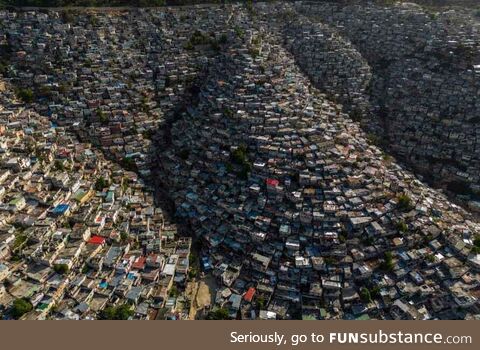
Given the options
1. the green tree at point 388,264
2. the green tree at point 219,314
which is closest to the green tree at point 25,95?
the green tree at point 219,314

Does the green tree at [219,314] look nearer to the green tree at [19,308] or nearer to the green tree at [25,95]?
the green tree at [19,308]

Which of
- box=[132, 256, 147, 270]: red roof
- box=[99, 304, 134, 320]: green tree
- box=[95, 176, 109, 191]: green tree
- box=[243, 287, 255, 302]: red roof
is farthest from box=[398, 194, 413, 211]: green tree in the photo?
box=[95, 176, 109, 191]: green tree

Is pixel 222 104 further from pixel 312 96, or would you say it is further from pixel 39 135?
pixel 39 135

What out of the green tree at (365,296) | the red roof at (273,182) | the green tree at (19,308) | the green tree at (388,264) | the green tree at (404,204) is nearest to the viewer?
the green tree at (19,308)

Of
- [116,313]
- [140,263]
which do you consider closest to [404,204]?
[140,263]

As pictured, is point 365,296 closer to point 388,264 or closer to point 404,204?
point 388,264

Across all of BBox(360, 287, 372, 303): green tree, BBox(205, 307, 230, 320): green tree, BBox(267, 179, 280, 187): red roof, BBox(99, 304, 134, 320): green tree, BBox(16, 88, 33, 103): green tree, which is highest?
BBox(16, 88, 33, 103): green tree

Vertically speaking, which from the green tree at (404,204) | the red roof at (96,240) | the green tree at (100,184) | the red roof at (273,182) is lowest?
the red roof at (96,240)

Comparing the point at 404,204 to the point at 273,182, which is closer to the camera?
the point at 404,204

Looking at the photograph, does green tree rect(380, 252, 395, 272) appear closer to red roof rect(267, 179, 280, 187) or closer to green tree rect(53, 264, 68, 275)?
red roof rect(267, 179, 280, 187)

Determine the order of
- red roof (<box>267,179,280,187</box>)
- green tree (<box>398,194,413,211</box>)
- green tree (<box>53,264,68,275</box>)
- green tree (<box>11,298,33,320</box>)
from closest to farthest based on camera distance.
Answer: green tree (<box>11,298,33,320</box>) → green tree (<box>53,264,68,275</box>) → green tree (<box>398,194,413,211</box>) → red roof (<box>267,179,280,187</box>)

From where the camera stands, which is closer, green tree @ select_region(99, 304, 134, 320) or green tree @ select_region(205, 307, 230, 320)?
green tree @ select_region(99, 304, 134, 320)
